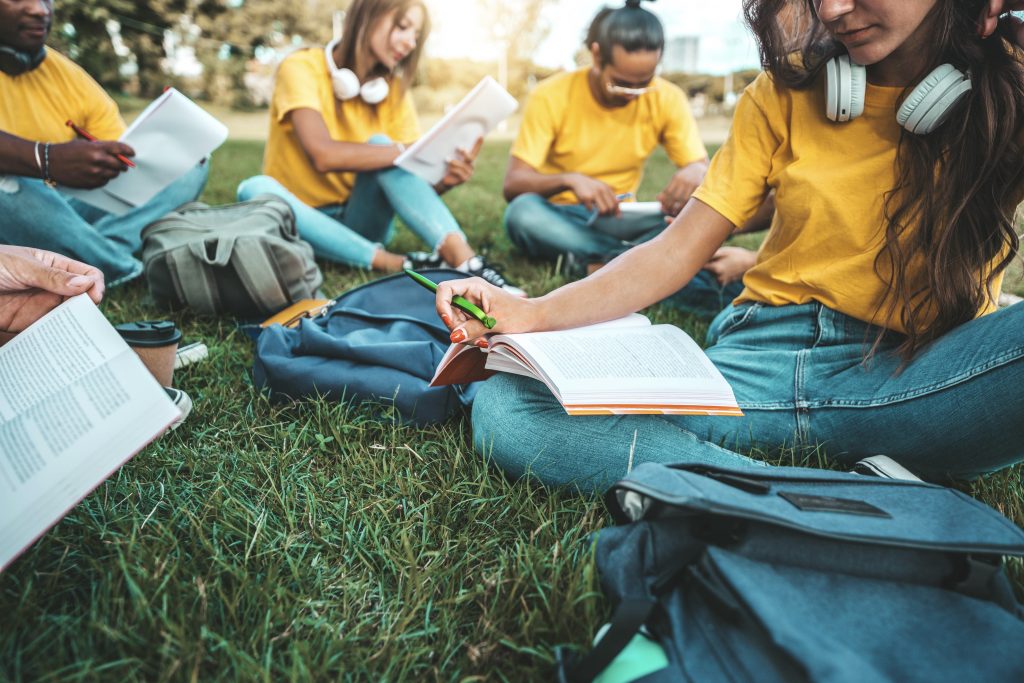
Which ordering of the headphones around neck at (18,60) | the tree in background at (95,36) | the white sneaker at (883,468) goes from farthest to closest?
A: the tree in background at (95,36)
the headphones around neck at (18,60)
the white sneaker at (883,468)

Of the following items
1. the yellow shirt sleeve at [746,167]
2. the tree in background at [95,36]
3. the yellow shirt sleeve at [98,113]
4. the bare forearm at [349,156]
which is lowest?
the tree in background at [95,36]

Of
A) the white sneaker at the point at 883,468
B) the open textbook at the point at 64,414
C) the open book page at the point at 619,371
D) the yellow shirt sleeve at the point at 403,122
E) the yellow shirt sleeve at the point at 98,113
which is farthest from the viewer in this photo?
the yellow shirt sleeve at the point at 403,122

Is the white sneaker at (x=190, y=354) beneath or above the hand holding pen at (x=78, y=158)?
beneath

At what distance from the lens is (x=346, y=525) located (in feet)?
4.44

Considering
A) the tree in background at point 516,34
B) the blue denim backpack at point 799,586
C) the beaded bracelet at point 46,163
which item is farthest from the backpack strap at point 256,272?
the tree in background at point 516,34

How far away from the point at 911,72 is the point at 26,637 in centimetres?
193

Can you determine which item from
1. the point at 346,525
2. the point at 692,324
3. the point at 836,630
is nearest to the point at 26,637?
the point at 346,525

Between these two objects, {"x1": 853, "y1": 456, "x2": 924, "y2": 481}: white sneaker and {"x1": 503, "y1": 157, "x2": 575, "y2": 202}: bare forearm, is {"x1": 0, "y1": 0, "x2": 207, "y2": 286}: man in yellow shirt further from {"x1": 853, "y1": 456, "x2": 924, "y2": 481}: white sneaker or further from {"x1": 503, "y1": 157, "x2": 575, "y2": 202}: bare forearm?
{"x1": 853, "y1": 456, "x2": 924, "y2": 481}: white sneaker

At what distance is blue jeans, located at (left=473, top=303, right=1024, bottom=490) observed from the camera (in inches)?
52.7

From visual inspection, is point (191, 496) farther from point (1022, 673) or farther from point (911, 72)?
point (911, 72)

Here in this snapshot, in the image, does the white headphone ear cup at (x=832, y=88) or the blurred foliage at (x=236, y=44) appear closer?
the white headphone ear cup at (x=832, y=88)

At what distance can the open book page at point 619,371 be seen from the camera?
128cm

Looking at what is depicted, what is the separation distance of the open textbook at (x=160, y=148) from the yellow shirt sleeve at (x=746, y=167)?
71.3 inches

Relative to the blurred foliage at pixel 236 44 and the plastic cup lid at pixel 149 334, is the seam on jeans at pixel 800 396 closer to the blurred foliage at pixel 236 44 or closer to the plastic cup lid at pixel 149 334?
the plastic cup lid at pixel 149 334
